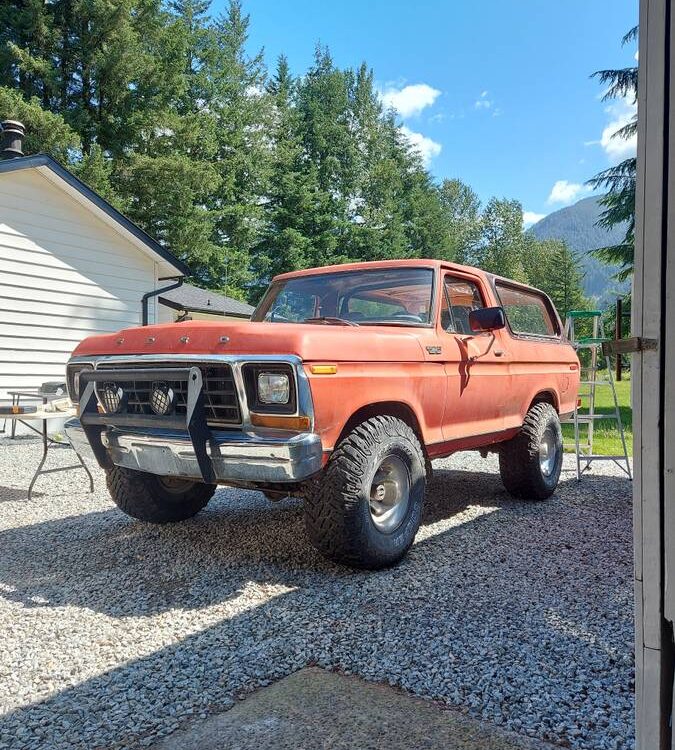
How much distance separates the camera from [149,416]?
3.49 m

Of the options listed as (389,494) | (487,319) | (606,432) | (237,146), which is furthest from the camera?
(237,146)

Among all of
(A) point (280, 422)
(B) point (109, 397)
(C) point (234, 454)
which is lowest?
(C) point (234, 454)

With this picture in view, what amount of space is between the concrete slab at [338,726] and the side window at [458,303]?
2.72 meters

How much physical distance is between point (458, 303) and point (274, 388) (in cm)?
207

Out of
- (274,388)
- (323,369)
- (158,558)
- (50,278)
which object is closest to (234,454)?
(274,388)

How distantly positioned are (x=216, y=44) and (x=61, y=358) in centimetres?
2626

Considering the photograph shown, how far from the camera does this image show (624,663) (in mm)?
2523

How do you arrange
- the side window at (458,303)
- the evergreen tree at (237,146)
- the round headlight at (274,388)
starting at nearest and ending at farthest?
the round headlight at (274,388), the side window at (458,303), the evergreen tree at (237,146)

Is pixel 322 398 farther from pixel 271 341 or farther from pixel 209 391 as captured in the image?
pixel 209 391

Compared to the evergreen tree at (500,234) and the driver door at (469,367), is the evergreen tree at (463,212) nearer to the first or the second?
the evergreen tree at (500,234)

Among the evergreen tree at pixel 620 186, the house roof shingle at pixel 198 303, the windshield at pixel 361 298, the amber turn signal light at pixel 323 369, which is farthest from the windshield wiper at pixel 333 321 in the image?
the evergreen tree at pixel 620 186

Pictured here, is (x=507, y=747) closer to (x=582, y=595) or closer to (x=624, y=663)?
(x=624, y=663)

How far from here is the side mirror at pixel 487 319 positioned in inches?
169

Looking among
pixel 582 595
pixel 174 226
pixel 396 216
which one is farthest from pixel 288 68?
pixel 582 595
